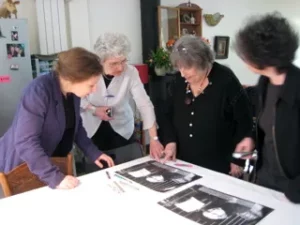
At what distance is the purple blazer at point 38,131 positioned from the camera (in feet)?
4.24

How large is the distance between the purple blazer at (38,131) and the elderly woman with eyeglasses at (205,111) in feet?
1.78

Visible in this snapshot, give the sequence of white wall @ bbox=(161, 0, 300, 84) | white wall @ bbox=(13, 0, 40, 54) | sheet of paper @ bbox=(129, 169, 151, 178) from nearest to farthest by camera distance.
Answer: sheet of paper @ bbox=(129, 169, 151, 178), white wall @ bbox=(13, 0, 40, 54), white wall @ bbox=(161, 0, 300, 84)

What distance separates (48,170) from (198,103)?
2.58 feet

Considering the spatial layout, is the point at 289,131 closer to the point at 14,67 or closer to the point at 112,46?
the point at 112,46

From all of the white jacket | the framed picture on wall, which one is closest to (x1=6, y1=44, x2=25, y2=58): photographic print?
the white jacket

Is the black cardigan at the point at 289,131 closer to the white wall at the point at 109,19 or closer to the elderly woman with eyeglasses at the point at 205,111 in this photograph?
the elderly woman with eyeglasses at the point at 205,111

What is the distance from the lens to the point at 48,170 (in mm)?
1285

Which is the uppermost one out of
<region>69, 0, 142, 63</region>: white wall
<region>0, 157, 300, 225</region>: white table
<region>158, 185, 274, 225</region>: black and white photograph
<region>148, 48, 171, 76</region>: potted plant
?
<region>69, 0, 142, 63</region>: white wall

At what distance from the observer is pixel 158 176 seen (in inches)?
54.1

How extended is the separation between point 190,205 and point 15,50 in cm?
233

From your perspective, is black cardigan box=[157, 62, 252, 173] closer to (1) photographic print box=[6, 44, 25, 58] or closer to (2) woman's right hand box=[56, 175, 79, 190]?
(2) woman's right hand box=[56, 175, 79, 190]

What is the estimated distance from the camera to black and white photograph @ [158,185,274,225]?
0.99 m

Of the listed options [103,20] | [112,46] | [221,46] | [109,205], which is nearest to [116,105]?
[112,46]

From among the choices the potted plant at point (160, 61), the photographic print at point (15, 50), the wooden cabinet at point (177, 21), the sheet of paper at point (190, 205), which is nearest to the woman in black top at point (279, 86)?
the sheet of paper at point (190, 205)
